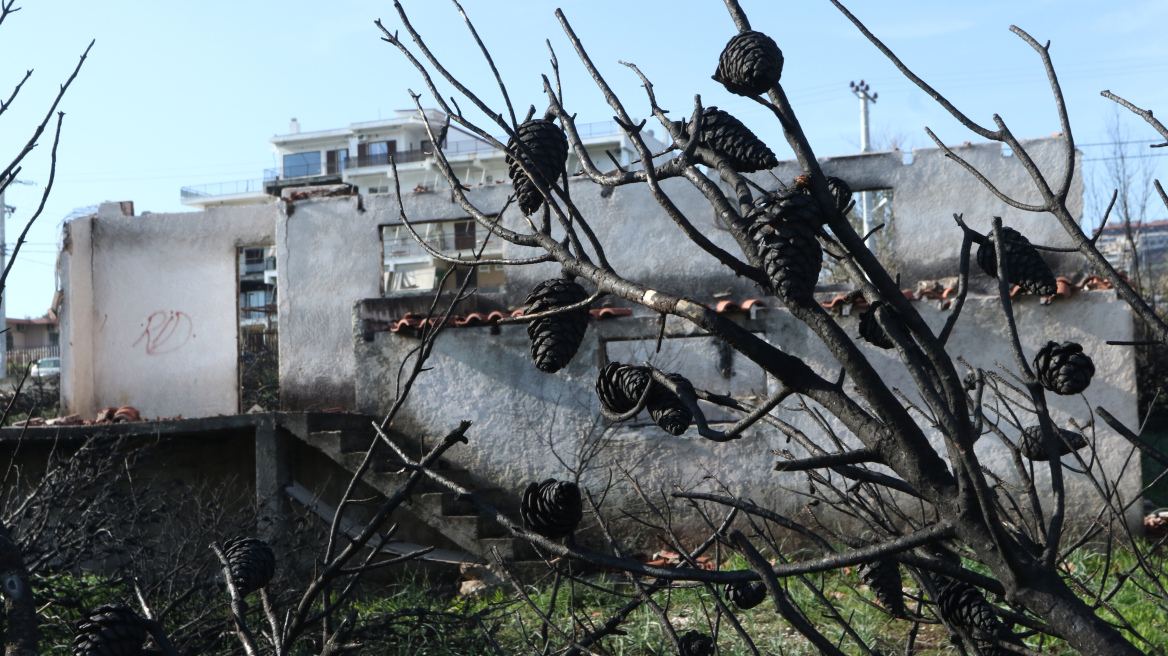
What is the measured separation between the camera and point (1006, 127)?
5.97 feet

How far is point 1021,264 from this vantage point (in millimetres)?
1653

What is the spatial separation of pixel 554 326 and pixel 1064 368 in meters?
0.84

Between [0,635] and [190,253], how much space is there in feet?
38.9

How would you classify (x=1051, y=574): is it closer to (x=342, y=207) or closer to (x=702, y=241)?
Result: (x=702, y=241)

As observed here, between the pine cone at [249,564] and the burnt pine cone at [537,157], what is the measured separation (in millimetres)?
871

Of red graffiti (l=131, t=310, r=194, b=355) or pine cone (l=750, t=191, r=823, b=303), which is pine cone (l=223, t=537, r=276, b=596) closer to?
pine cone (l=750, t=191, r=823, b=303)

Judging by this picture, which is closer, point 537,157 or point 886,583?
point 537,157

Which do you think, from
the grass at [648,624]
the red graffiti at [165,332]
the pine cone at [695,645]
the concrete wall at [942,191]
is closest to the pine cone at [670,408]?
the pine cone at [695,645]

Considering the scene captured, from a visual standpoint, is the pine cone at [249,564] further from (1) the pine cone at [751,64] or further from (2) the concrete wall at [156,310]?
(2) the concrete wall at [156,310]

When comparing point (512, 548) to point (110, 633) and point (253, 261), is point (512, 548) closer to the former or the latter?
point (110, 633)

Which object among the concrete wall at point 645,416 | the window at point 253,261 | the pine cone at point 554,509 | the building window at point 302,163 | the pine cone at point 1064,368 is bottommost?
the concrete wall at point 645,416

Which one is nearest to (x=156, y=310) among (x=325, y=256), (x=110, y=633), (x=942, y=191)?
(x=325, y=256)

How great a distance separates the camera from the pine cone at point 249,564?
1.87 meters

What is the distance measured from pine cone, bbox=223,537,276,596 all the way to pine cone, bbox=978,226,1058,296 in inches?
57.2
